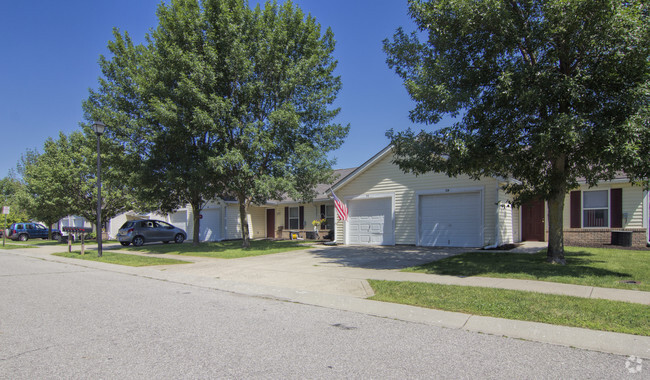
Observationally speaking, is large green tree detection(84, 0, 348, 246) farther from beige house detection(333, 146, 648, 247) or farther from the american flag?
beige house detection(333, 146, 648, 247)

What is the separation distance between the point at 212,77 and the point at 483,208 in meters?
12.3

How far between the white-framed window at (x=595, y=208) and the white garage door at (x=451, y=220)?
16.5ft

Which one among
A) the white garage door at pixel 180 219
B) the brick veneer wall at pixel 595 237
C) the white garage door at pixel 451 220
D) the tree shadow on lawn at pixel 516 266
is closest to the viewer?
the tree shadow on lawn at pixel 516 266

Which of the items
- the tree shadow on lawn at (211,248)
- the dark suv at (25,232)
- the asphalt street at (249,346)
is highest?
the asphalt street at (249,346)

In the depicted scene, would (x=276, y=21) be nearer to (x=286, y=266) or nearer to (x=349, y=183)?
(x=349, y=183)

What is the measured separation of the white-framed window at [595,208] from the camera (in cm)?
1603

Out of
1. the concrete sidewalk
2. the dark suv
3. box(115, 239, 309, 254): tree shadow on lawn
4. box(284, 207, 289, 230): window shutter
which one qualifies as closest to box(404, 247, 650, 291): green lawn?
the concrete sidewalk

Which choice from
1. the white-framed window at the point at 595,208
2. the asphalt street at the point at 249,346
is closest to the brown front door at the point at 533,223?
the white-framed window at the point at 595,208

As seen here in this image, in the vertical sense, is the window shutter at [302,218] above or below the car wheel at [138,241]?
above

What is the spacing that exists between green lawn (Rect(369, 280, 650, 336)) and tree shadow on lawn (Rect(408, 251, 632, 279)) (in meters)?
2.18

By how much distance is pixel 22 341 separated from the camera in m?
4.90

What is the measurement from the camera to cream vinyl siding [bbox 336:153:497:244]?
15327 mm

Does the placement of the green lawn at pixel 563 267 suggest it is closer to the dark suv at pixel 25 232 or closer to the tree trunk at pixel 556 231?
the tree trunk at pixel 556 231

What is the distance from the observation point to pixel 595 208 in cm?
1627
